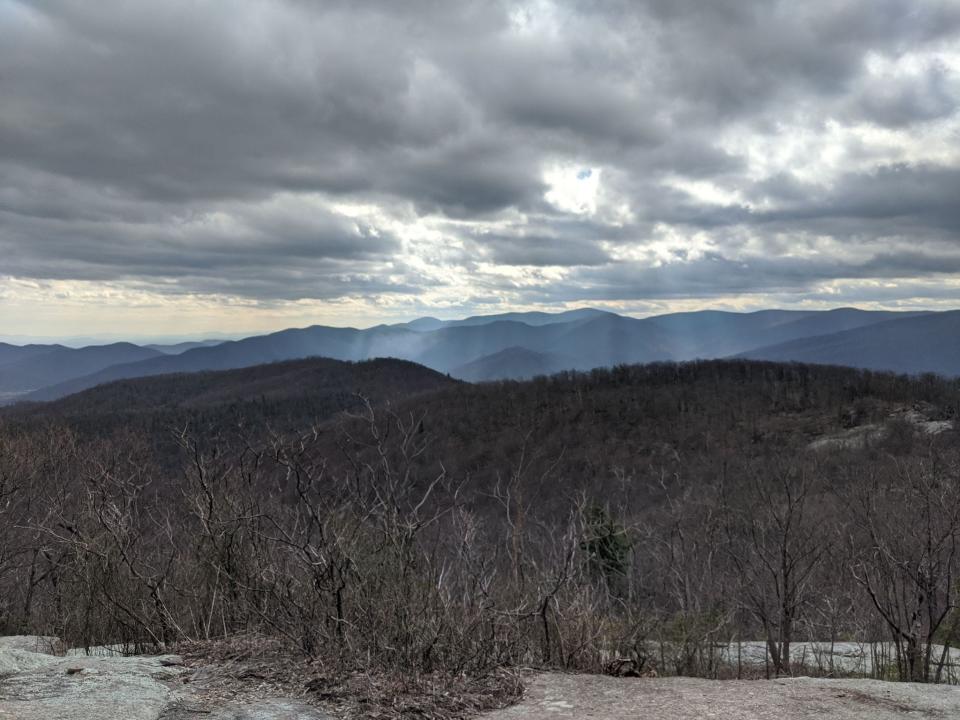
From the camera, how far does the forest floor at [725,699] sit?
18.9 feet

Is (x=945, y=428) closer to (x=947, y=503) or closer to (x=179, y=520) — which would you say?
(x=947, y=503)

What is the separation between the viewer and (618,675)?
7242 mm

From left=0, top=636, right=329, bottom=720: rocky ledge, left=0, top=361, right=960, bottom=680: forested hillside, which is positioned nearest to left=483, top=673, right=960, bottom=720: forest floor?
left=0, top=361, right=960, bottom=680: forested hillside

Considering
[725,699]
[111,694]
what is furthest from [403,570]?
[725,699]

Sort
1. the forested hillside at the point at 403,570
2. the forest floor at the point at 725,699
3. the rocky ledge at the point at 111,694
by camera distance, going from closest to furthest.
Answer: the rocky ledge at the point at 111,694
the forest floor at the point at 725,699
the forested hillside at the point at 403,570

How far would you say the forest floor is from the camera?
18.9 feet

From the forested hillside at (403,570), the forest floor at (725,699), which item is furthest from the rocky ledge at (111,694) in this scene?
the forest floor at (725,699)

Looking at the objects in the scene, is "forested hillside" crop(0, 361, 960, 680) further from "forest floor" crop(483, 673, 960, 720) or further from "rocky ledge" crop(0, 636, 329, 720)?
"rocky ledge" crop(0, 636, 329, 720)

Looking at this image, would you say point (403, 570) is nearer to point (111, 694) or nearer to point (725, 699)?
point (111, 694)

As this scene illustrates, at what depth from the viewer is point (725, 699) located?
609cm

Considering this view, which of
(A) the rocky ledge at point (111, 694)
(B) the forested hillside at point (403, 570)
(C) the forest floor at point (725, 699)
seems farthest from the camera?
(B) the forested hillside at point (403, 570)

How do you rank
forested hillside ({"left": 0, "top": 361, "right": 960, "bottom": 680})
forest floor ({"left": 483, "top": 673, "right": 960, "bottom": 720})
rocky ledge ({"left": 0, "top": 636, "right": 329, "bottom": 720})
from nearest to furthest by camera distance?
rocky ledge ({"left": 0, "top": 636, "right": 329, "bottom": 720}) → forest floor ({"left": 483, "top": 673, "right": 960, "bottom": 720}) → forested hillside ({"left": 0, "top": 361, "right": 960, "bottom": 680})

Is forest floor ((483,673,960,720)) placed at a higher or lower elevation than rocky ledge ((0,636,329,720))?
lower

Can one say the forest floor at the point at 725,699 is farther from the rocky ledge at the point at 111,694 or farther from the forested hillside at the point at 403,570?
the rocky ledge at the point at 111,694
